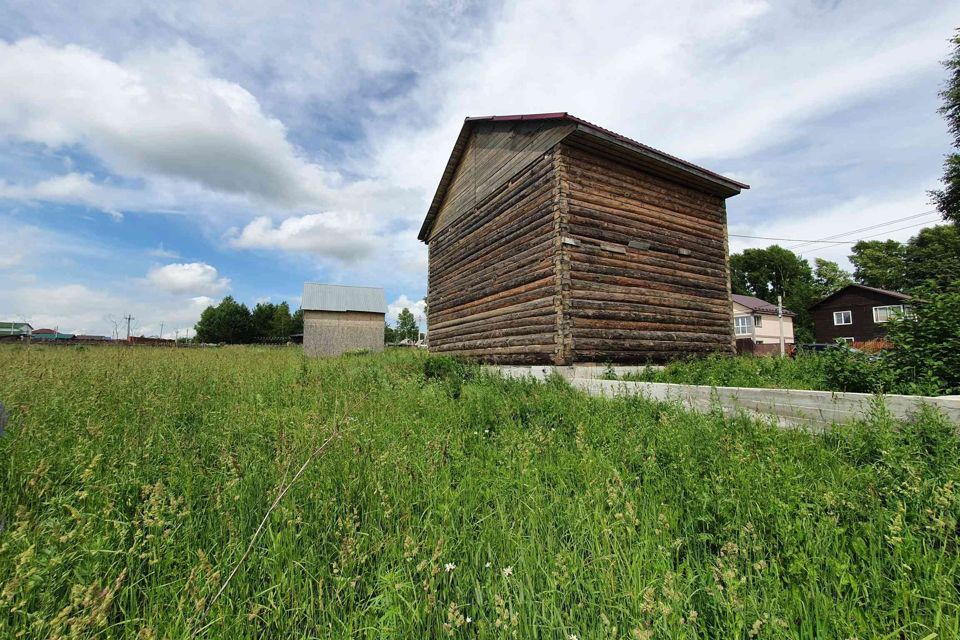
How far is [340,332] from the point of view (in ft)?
94.4

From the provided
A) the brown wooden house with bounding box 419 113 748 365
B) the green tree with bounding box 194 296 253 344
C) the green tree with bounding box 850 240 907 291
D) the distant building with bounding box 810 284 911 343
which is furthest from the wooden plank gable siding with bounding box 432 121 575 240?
the green tree with bounding box 194 296 253 344

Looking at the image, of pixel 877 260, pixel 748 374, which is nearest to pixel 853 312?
pixel 877 260

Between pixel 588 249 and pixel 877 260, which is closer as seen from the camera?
pixel 588 249

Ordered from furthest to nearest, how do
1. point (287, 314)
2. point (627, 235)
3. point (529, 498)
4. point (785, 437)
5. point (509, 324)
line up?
point (287, 314)
point (509, 324)
point (627, 235)
point (785, 437)
point (529, 498)

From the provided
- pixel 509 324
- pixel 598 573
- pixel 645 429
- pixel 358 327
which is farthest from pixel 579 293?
pixel 358 327

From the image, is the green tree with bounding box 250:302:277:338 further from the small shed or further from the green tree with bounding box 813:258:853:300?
the green tree with bounding box 813:258:853:300

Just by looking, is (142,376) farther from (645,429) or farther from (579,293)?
(579,293)

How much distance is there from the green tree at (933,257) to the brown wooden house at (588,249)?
4909mm

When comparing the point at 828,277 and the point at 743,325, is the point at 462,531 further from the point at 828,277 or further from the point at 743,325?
the point at 828,277

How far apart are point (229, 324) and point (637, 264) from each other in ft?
237

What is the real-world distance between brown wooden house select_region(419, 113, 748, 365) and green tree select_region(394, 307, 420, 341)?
70168 millimetres

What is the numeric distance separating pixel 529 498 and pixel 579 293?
285 inches

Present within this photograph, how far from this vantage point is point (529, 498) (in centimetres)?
268

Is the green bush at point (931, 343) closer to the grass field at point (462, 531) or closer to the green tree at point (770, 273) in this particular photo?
the grass field at point (462, 531)
